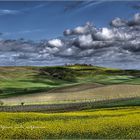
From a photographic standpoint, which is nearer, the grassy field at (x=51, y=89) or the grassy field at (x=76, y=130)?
the grassy field at (x=76, y=130)

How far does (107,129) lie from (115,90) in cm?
6901

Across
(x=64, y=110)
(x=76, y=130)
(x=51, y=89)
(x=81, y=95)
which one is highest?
(x=76, y=130)

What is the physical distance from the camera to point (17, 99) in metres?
104

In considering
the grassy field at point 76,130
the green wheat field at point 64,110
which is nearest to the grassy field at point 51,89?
the green wheat field at point 64,110

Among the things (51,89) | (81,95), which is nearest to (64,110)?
(81,95)

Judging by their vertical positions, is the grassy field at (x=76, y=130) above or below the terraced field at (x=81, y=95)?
above

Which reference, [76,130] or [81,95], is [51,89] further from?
[76,130]

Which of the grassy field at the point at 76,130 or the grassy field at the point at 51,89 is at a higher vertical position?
the grassy field at the point at 76,130

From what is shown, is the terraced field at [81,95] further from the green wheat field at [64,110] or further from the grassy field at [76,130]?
the grassy field at [76,130]

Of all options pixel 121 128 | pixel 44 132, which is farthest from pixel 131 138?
pixel 44 132

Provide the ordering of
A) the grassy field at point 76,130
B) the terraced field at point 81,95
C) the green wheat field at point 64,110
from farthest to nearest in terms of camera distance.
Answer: the terraced field at point 81,95, the green wheat field at point 64,110, the grassy field at point 76,130

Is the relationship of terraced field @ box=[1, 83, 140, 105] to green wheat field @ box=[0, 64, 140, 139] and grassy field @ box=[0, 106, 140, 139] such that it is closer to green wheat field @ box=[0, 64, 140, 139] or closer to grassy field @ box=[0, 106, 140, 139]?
green wheat field @ box=[0, 64, 140, 139]

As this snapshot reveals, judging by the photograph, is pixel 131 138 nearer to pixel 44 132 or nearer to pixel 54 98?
pixel 44 132

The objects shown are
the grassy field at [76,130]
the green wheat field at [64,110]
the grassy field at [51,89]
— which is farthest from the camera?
the grassy field at [51,89]
